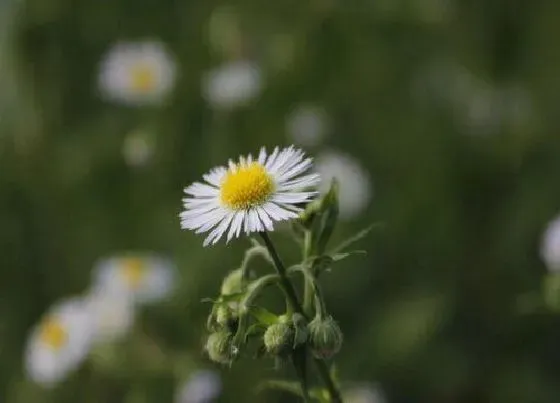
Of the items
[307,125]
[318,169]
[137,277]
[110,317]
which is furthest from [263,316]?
[307,125]

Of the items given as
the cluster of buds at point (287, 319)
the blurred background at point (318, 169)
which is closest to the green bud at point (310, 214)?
the cluster of buds at point (287, 319)

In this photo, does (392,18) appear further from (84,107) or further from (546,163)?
(84,107)

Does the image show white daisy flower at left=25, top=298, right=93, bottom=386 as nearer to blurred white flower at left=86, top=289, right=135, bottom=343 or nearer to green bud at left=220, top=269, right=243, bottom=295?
blurred white flower at left=86, top=289, right=135, bottom=343

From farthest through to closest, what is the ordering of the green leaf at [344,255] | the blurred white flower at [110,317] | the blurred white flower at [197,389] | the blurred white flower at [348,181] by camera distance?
the blurred white flower at [348,181] < the blurred white flower at [110,317] < the blurred white flower at [197,389] < the green leaf at [344,255]

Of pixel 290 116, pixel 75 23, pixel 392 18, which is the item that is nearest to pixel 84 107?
pixel 75 23

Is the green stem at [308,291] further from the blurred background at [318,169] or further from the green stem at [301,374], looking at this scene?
the blurred background at [318,169]

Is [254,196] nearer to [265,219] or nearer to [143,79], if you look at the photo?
[265,219]

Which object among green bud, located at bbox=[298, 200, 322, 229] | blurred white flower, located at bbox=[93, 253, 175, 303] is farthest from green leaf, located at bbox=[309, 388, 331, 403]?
blurred white flower, located at bbox=[93, 253, 175, 303]

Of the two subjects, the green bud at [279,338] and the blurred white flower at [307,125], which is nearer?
the green bud at [279,338]
